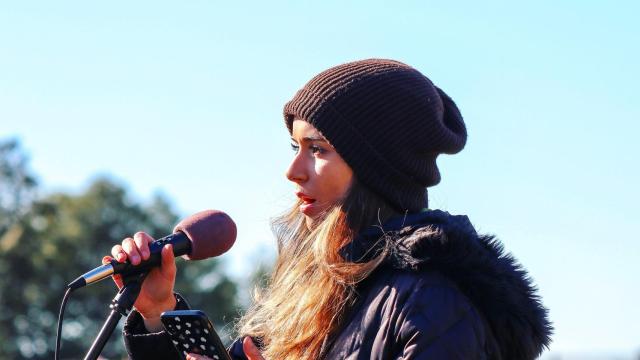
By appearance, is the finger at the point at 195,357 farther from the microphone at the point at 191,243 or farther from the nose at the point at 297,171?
the nose at the point at 297,171

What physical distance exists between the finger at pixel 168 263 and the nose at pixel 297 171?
53cm

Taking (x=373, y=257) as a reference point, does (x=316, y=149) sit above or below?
above

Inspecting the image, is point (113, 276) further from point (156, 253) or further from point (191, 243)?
point (191, 243)

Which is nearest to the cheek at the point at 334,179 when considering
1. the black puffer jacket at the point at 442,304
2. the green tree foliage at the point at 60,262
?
the black puffer jacket at the point at 442,304

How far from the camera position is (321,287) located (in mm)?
4414

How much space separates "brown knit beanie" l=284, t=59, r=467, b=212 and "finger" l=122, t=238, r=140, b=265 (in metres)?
0.83

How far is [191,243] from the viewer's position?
14.4 ft

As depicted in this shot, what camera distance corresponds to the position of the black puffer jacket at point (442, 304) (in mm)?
3975

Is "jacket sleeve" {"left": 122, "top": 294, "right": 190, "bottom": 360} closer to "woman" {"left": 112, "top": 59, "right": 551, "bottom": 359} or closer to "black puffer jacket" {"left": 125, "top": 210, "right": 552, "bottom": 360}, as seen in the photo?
"woman" {"left": 112, "top": 59, "right": 551, "bottom": 359}

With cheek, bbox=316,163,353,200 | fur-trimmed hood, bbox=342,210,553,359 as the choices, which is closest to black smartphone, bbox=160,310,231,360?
fur-trimmed hood, bbox=342,210,553,359

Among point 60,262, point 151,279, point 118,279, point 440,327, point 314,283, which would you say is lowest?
point 60,262

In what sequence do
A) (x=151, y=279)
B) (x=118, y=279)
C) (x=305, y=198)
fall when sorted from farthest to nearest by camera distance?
1. (x=151, y=279)
2. (x=305, y=198)
3. (x=118, y=279)

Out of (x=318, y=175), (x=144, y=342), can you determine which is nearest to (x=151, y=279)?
(x=144, y=342)

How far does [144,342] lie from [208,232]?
0.59 meters
